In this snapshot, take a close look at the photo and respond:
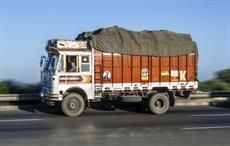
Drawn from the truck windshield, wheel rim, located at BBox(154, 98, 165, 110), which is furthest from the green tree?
wheel rim, located at BBox(154, 98, 165, 110)

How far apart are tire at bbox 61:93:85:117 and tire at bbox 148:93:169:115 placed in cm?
275

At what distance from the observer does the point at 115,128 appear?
16734mm

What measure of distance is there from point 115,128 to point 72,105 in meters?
4.10

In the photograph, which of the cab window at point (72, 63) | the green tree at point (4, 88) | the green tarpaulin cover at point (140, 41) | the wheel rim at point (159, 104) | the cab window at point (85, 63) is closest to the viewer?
the cab window at point (72, 63)

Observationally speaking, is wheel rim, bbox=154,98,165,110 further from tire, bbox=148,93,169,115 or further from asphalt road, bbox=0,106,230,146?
asphalt road, bbox=0,106,230,146

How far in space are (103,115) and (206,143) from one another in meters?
7.54

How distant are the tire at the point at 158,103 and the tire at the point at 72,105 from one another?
275 centimetres

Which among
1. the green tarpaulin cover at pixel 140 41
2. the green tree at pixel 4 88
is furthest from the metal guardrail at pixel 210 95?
the green tree at pixel 4 88

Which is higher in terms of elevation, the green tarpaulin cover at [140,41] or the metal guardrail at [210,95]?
the green tarpaulin cover at [140,41]

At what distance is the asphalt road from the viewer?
1395 centimetres

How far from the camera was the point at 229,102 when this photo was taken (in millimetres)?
25719

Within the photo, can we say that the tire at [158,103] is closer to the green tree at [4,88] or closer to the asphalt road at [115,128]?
the asphalt road at [115,128]

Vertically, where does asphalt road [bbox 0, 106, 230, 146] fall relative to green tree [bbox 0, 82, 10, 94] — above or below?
below

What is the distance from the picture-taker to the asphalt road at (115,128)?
13953 mm
